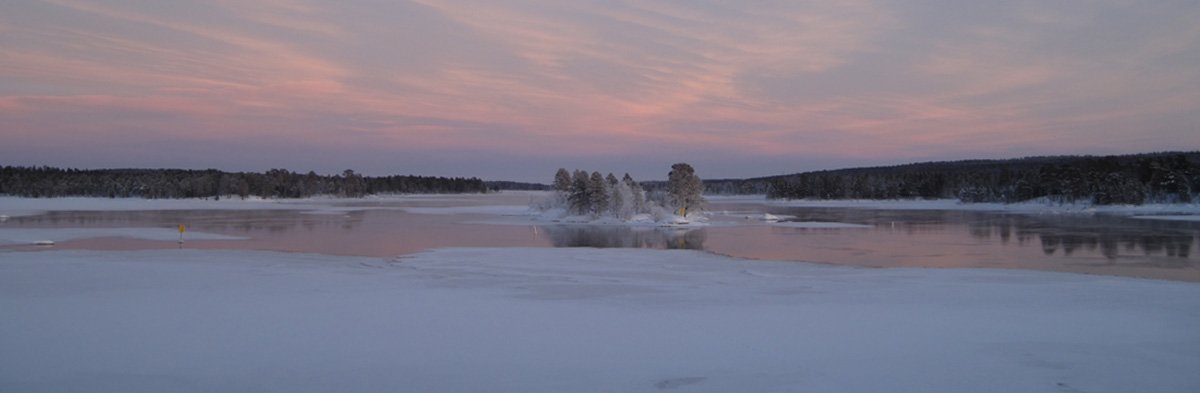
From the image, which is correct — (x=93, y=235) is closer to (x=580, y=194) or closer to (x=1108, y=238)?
(x=580, y=194)

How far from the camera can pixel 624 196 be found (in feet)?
206

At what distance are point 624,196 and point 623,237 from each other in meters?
18.1

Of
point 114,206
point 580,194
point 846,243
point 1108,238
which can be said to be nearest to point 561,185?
point 580,194

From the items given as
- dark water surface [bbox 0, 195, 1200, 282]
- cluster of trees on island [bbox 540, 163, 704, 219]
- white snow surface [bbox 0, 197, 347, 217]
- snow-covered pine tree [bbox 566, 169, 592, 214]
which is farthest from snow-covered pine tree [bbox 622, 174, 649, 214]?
white snow surface [bbox 0, 197, 347, 217]

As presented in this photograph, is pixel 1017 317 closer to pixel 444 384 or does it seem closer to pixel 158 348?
pixel 444 384

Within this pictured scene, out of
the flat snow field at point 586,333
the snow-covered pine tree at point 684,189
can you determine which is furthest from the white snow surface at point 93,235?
the snow-covered pine tree at point 684,189

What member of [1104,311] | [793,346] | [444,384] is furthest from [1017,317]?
[444,384]

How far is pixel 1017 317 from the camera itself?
12.5 m

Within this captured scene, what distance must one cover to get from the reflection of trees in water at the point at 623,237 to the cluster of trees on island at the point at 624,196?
5792 mm

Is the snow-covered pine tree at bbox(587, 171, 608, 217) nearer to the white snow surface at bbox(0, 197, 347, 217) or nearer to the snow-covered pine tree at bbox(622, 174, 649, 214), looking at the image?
the snow-covered pine tree at bbox(622, 174, 649, 214)

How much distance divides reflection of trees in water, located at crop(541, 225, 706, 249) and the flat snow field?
19439 millimetres

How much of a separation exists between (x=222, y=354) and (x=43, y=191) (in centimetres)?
14028

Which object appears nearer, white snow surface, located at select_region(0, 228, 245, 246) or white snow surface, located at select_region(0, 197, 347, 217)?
white snow surface, located at select_region(0, 228, 245, 246)

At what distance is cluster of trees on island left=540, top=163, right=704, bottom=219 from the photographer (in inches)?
2480
